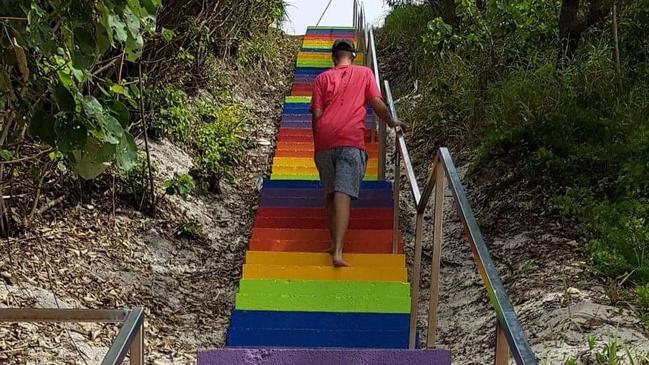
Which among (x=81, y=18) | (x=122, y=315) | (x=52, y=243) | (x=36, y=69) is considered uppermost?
(x=81, y=18)

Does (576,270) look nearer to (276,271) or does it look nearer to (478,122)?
(276,271)

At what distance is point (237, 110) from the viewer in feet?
26.3

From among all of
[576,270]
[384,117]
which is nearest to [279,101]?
[384,117]

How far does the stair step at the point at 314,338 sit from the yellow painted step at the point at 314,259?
71 cm

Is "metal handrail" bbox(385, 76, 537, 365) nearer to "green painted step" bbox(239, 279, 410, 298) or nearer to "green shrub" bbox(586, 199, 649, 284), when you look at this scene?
"green painted step" bbox(239, 279, 410, 298)

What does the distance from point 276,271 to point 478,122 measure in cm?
238

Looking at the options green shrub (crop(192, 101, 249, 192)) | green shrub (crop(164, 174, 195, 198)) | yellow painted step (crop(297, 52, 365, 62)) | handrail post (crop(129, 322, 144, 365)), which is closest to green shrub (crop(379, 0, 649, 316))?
green shrub (crop(192, 101, 249, 192))

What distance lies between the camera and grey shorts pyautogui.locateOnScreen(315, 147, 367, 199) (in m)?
4.33

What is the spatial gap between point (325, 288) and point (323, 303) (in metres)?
0.08

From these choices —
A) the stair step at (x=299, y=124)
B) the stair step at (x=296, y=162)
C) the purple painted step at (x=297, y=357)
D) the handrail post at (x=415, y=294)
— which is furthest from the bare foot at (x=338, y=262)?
the stair step at (x=299, y=124)

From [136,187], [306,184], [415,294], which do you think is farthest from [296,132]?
[415,294]

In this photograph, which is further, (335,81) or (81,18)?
(335,81)

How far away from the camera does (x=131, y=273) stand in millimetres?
4383

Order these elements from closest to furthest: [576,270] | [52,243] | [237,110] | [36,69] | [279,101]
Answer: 1. [36,69]
2. [576,270]
3. [52,243]
4. [237,110]
5. [279,101]
